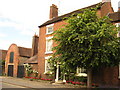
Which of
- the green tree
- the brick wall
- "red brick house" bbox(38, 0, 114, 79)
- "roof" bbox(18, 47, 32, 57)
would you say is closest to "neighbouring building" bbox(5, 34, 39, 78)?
"roof" bbox(18, 47, 32, 57)

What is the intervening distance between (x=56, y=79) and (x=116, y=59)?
9854 millimetres

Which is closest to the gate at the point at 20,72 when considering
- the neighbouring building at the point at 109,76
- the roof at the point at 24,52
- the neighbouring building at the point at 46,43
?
the roof at the point at 24,52

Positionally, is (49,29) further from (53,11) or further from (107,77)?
(107,77)

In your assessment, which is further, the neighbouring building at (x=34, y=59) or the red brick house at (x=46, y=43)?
the neighbouring building at (x=34, y=59)

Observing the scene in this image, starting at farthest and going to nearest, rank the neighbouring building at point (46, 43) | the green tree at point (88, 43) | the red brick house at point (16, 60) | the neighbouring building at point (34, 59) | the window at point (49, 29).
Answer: the red brick house at point (16, 60) → the neighbouring building at point (34, 59) → the window at point (49, 29) → the neighbouring building at point (46, 43) → the green tree at point (88, 43)

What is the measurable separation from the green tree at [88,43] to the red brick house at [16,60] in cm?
1690

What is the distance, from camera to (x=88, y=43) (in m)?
12.5

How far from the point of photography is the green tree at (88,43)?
12.1 m

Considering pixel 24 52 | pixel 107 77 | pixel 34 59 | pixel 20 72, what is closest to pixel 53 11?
pixel 34 59

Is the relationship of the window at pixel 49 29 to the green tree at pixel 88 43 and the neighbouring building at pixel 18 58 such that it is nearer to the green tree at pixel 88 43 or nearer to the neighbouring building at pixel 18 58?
the neighbouring building at pixel 18 58

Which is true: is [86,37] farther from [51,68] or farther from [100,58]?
[51,68]

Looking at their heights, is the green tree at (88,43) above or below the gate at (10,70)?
above

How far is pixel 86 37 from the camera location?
1220cm

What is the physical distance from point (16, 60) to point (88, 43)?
2077cm
